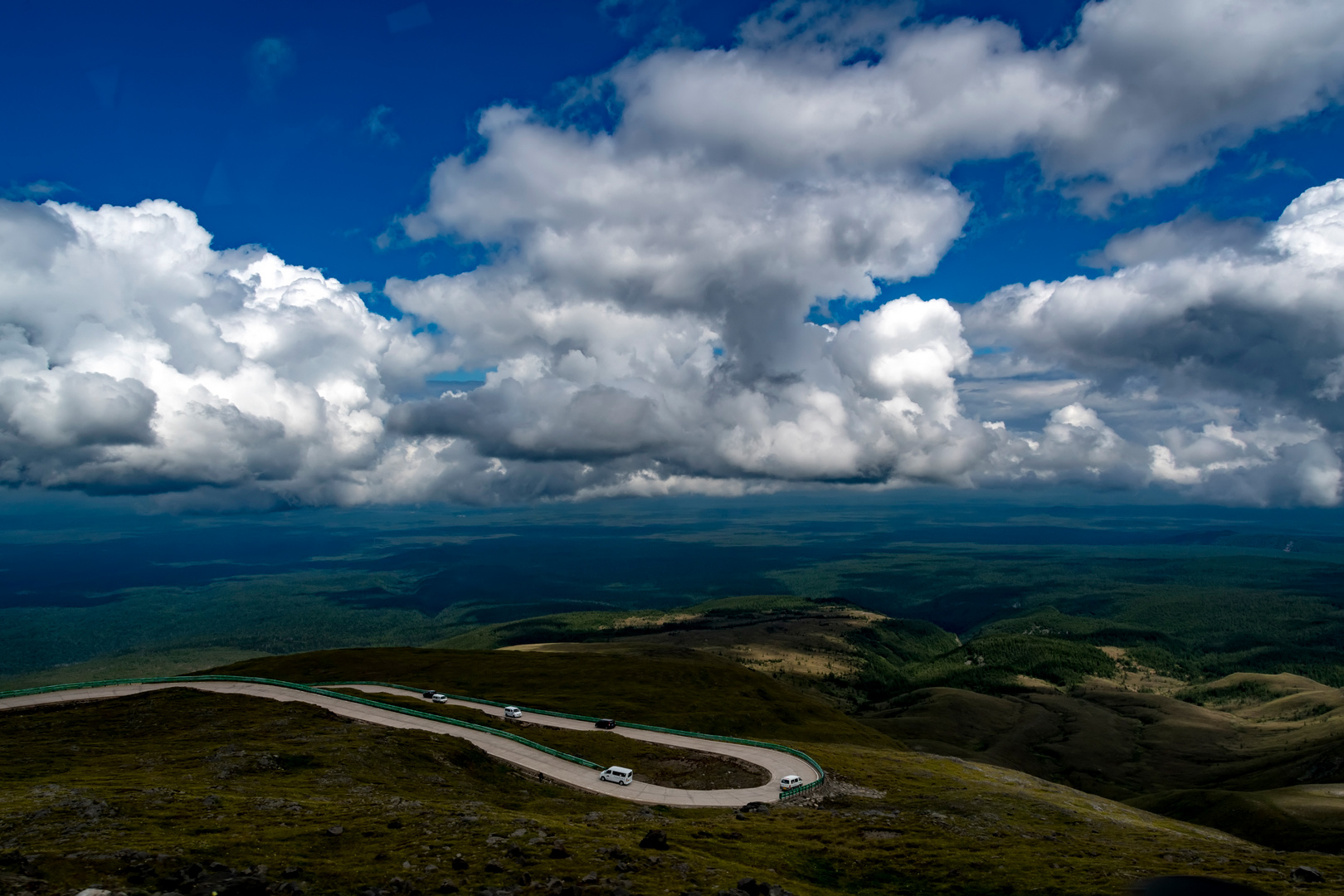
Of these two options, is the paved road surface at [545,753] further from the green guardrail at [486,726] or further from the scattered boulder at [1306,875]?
the scattered boulder at [1306,875]

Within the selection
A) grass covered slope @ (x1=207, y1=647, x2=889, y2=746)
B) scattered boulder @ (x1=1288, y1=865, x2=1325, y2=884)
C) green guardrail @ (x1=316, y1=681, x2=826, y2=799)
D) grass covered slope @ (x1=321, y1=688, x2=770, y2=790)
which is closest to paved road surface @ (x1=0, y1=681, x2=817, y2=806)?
green guardrail @ (x1=316, y1=681, x2=826, y2=799)

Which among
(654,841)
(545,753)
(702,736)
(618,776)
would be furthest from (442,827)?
(702,736)

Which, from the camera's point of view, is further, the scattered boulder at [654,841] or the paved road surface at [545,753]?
the paved road surface at [545,753]

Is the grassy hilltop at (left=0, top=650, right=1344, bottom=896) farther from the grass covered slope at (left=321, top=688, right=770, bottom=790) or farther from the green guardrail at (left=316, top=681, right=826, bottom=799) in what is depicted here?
the grass covered slope at (left=321, top=688, right=770, bottom=790)

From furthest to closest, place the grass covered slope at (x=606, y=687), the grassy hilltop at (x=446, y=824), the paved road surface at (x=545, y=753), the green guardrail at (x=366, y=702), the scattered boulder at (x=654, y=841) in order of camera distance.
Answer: the grass covered slope at (x=606, y=687), the green guardrail at (x=366, y=702), the paved road surface at (x=545, y=753), the scattered boulder at (x=654, y=841), the grassy hilltop at (x=446, y=824)

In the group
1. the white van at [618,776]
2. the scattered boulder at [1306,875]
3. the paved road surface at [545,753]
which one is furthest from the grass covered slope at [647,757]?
the scattered boulder at [1306,875]
